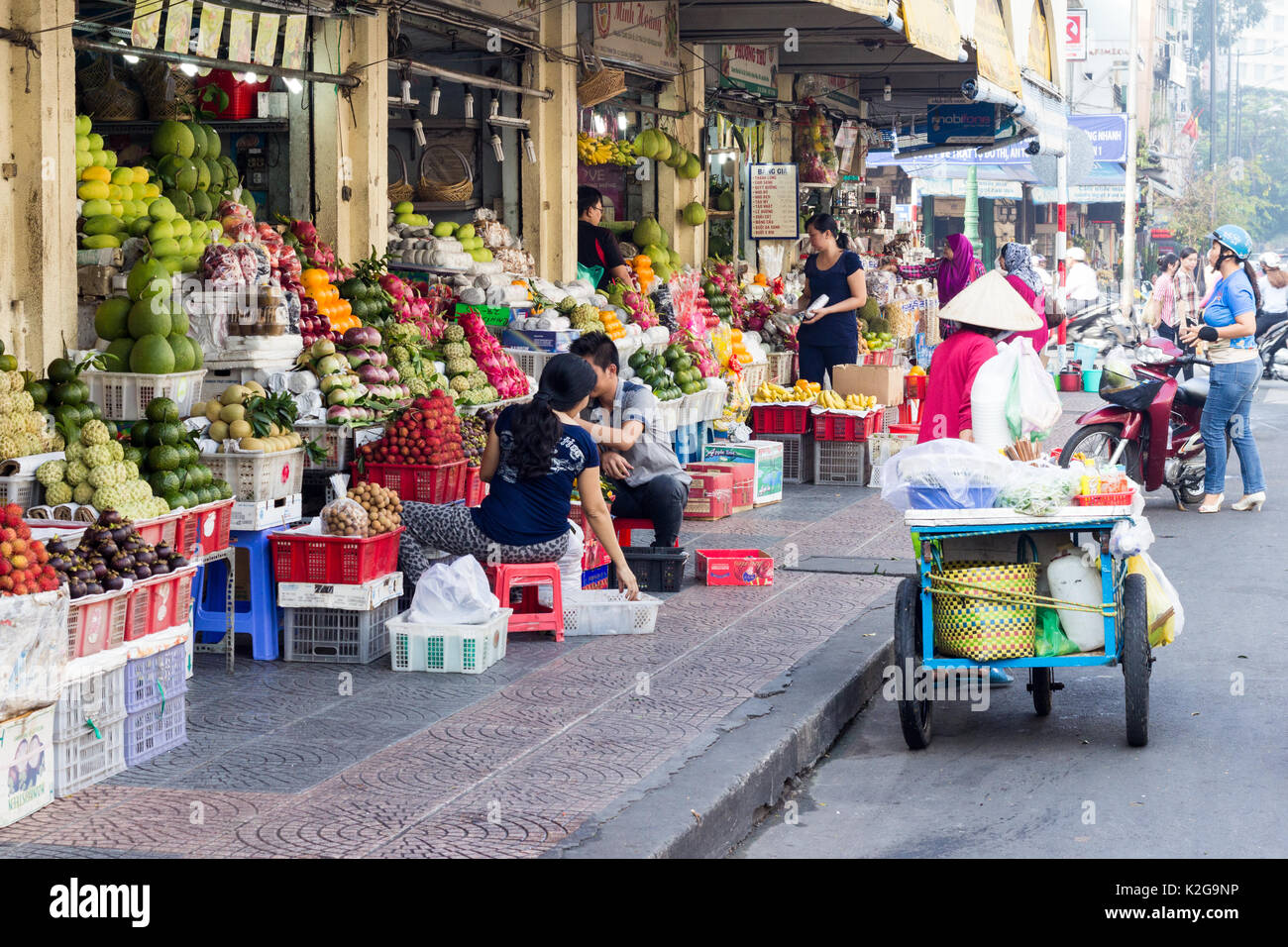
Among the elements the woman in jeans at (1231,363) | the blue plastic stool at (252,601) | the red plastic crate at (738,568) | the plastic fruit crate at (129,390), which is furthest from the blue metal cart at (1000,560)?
the woman in jeans at (1231,363)

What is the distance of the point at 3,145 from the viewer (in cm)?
773

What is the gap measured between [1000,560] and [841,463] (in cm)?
A: 749

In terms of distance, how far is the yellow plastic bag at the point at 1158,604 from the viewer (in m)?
6.34

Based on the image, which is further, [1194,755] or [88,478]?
[88,478]

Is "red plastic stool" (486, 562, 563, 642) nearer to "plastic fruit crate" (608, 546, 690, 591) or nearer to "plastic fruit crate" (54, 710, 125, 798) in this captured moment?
"plastic fruit crate" (608, 546, 690, 591)

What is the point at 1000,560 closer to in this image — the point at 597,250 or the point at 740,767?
the point at 740,767

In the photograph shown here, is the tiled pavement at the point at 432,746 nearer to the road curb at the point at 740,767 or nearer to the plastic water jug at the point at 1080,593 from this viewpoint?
the road curb at the point at 740,767

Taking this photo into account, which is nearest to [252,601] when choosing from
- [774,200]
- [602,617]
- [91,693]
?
[602,617]

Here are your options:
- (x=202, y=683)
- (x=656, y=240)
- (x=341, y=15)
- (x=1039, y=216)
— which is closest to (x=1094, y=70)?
(x=1039, y=216)

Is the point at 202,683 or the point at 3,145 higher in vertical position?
the point at 3,145

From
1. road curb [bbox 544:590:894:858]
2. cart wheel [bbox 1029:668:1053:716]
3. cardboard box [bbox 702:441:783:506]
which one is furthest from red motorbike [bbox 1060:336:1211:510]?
cart wheel [bbox 1029:668:1053:716]

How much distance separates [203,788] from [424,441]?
3214mm

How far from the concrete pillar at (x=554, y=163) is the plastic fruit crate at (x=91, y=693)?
318 inches

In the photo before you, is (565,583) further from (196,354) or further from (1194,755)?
(1194,755)
